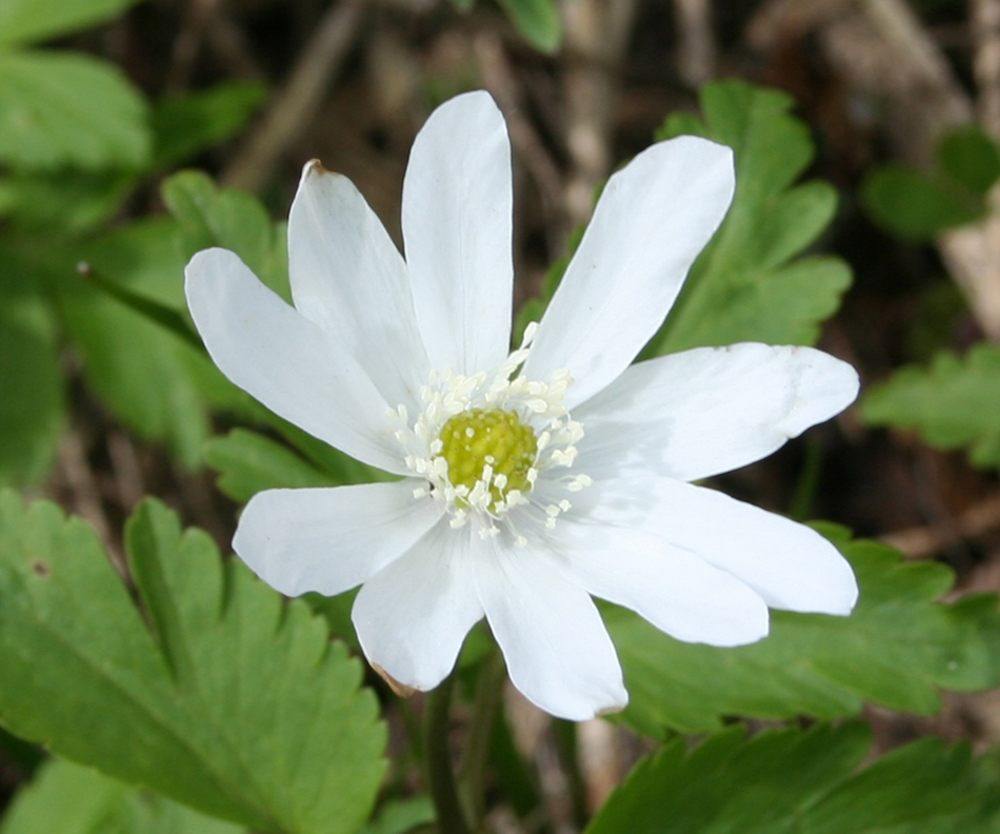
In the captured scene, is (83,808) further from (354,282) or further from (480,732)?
(354,282)

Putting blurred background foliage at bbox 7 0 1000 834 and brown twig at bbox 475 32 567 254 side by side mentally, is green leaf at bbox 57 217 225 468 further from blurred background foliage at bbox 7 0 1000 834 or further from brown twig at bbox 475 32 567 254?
brown twig at bbox 475 32 567 254

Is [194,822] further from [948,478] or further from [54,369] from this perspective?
[948,478]

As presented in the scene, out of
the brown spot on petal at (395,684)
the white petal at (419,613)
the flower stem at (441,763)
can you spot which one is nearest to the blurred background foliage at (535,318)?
the flower stem at (441,763)

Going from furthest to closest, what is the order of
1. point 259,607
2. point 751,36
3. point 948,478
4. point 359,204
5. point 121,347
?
point 751,36, point 948,478, point 121,347, point 259,607, point 359,204

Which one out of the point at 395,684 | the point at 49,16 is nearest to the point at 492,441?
the point at 395,684

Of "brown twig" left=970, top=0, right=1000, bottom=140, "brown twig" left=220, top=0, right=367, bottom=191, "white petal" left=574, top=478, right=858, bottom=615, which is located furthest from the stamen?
"brown twig" left=970, top=0, right=1000, bottom=140

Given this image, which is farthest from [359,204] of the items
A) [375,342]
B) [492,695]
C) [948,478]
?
[948,478]
